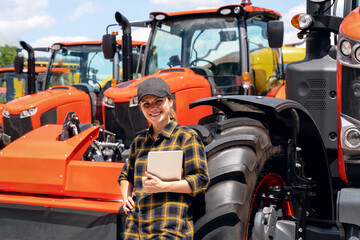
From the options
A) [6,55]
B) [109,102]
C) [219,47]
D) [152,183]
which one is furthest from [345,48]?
[6,55]

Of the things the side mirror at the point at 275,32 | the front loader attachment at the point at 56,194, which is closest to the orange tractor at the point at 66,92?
the front loader attachment at the point at 56,194

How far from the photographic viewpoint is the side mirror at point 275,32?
512cm

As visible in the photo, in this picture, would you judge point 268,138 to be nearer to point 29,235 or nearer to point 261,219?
point 261,219

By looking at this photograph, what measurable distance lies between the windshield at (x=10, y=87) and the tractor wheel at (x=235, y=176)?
1327 cm

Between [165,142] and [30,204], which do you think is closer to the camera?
[165,142]

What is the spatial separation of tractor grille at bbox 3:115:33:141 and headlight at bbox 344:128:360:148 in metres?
4.47

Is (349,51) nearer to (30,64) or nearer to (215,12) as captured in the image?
(215,12)

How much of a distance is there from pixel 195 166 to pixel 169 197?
8.1 inches

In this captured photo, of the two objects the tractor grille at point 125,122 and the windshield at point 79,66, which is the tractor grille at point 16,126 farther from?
the windshield at point 79,66

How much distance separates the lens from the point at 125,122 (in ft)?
17.7

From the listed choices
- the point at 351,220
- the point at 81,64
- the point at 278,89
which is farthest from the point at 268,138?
the point at 81,64

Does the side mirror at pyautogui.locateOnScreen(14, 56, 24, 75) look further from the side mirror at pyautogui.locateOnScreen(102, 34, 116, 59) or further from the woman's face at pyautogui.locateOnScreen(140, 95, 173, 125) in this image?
the woman's face at pyautogui.locateOnScreen(140, 95, 173, 125)

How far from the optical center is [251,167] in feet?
9.01

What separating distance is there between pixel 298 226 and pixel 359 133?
61cm
